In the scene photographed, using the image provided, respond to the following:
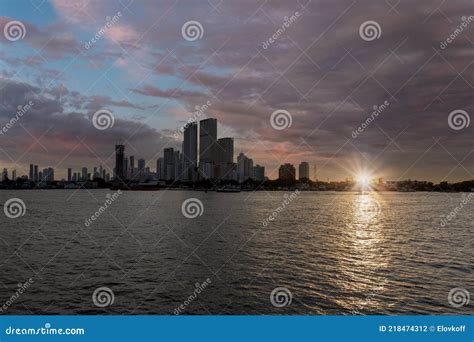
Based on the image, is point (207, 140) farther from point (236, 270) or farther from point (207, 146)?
point (236, 270)

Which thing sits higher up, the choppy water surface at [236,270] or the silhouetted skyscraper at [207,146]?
the silhouetted skyscraper at [207,146]

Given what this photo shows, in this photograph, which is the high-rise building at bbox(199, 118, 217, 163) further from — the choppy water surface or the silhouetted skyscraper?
the choppy water surface

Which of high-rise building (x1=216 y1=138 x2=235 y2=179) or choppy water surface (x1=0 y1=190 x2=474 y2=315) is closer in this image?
choppy water surface (x1=0 y1=190 x2=474 y2=315)

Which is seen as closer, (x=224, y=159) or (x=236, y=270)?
(x=236, y=270)

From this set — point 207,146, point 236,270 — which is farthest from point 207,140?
point 236,270

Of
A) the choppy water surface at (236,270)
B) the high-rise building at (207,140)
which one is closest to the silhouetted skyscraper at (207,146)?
the high-rise building at (207,140)

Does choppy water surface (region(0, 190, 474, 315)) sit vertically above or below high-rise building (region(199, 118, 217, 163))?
below

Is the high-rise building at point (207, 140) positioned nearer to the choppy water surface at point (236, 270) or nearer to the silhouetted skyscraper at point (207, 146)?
the silhouetted skyscraper at point (207, 146)

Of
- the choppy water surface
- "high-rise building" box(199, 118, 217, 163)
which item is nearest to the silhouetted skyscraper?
"high-rise building" box(199, 118, 217, 163)

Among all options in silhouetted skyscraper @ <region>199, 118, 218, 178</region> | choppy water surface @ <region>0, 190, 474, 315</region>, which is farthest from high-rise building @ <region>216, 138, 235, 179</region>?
choppy water surface @ <region>0, 190, 474, 315</region>

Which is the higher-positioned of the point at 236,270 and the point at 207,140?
the point at 207,140

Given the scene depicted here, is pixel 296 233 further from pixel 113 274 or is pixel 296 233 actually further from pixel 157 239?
pixel 113 274

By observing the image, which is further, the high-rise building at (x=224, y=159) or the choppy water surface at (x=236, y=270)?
the high-rise building at (x=224, y=159)
